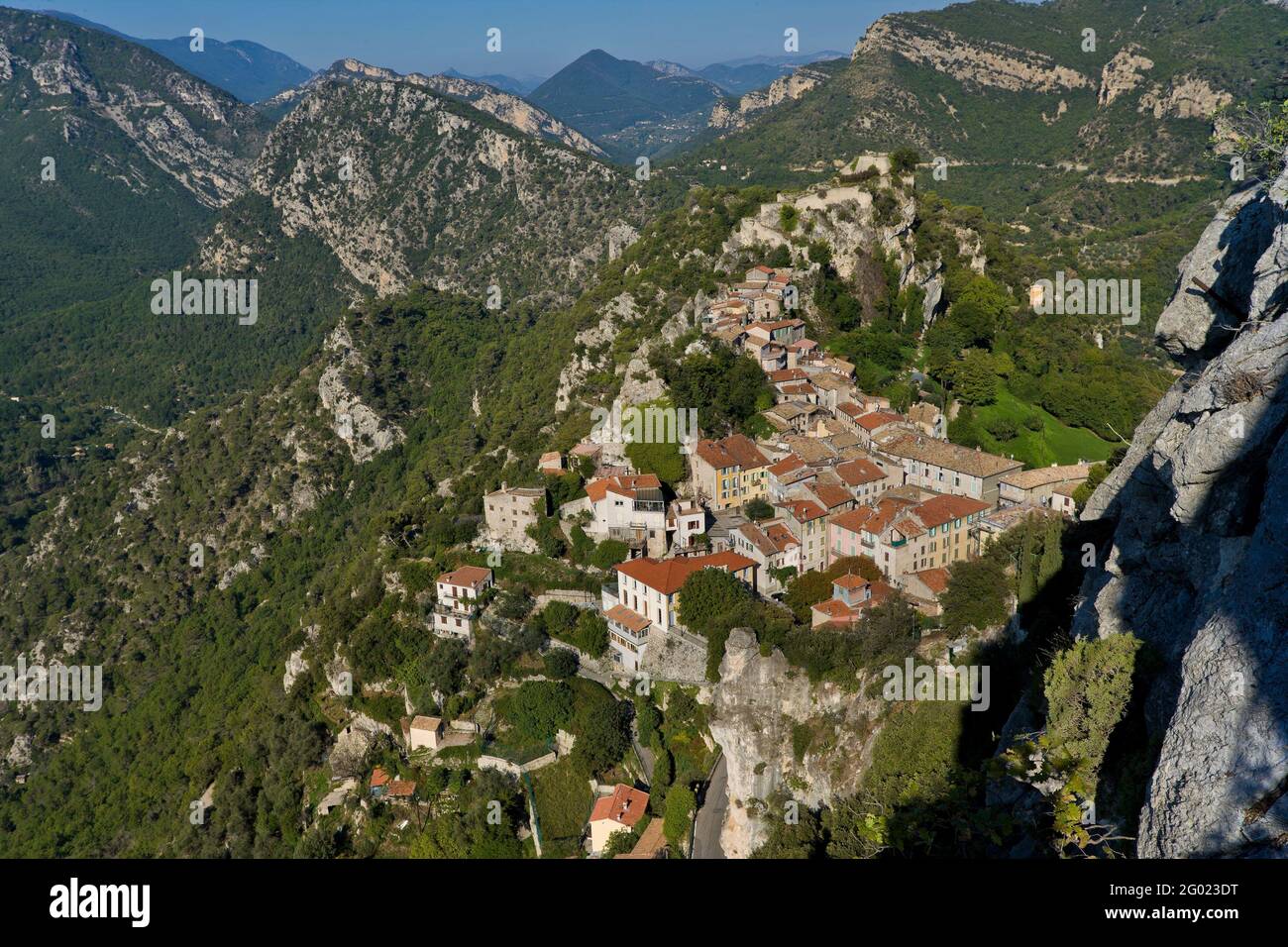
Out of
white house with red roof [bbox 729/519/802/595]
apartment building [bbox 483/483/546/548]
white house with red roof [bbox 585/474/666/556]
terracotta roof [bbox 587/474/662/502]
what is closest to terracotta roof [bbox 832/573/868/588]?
white house with red roof [bbox 729/519/802/595]

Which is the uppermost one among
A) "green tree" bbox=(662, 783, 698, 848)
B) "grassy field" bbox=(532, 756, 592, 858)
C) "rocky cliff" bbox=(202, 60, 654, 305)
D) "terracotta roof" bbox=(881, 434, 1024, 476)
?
"rocky cliff" bbox=(202, 60, 654, 305)

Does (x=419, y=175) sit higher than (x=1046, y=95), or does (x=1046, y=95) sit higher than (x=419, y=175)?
(x=1046, y=95)

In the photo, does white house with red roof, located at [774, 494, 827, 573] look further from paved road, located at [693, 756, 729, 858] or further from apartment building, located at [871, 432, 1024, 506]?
paved road, located at [693, 756, 729, 858]

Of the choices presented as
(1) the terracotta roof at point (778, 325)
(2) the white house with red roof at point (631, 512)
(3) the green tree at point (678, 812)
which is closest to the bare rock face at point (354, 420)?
(1) the terracotta roof at point (778, 325)

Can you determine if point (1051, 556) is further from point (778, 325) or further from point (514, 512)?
point (778, 325)

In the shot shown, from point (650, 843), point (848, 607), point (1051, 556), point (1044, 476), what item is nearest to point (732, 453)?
point (848, 607)

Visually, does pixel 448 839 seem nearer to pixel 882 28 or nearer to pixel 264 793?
pixel 264 793

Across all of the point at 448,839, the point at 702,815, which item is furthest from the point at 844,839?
the point at 448,839
